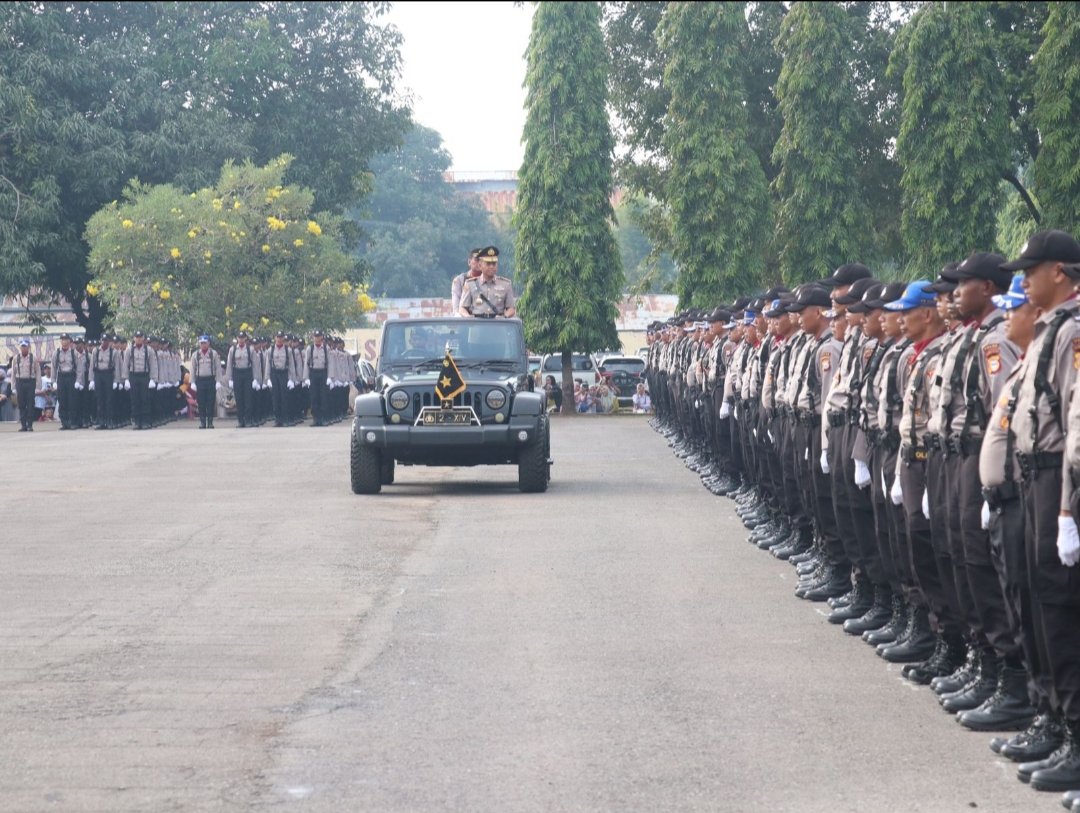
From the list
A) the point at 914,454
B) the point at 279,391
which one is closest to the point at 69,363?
the point at 279,391

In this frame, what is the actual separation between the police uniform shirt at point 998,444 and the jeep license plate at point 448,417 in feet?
42.7

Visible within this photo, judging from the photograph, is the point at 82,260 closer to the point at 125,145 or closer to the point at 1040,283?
the point at 125,145

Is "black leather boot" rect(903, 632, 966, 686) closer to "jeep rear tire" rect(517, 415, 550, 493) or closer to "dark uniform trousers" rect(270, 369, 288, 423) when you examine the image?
"jeep rear tire" rect(517, 415, 550, 493)

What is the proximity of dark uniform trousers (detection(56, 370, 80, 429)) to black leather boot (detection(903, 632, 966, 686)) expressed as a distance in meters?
35.2

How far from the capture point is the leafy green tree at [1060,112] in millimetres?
37375

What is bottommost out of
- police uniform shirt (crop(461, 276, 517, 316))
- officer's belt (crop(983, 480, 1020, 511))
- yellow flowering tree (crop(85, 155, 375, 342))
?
officer's belt (crop(983, 480, 1020, 511))

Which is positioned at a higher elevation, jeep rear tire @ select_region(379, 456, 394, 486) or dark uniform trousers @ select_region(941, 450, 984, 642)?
dark uniform trousers @ select_region(941, 450, 984, 642)

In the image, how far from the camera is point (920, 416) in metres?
9.27

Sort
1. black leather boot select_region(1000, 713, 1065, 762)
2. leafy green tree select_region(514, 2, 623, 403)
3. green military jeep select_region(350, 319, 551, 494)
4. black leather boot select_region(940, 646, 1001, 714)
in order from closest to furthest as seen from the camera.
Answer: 1. black leather boot select_region(1000, 713, 1065, 762)
2. black leather boot select_region(940, 646, 1001, 714)
3. green military jeep select_region(350, 319, 551, 494)
4. leafy green tree select_region(514, 2, 623, 403)

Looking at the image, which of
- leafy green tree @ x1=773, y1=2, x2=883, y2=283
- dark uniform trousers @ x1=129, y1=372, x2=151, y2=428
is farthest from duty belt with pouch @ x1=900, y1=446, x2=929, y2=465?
leafy green tree @ x1=773, y1=2, x2=883, y2=283

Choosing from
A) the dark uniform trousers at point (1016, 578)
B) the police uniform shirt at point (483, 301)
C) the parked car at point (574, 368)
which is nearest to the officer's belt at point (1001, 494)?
the dark uniform trousers at point (1016, 578)

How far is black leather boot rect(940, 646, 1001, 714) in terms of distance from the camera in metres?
8.36

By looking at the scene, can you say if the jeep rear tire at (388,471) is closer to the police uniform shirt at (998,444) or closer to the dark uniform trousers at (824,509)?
the dark uniform trousers at (824,509)

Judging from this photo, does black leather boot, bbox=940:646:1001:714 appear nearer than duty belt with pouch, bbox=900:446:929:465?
Yes
